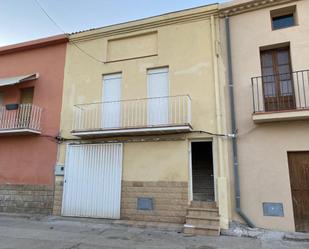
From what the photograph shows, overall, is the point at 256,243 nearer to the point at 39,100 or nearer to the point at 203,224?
the point at 203,224

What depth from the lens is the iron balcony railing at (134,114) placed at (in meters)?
8.93

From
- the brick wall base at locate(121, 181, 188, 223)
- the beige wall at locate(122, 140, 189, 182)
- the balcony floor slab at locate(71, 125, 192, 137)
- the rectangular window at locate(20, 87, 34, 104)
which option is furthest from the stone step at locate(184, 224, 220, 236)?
the rectangular window at locate(20, 87, 34, 104)

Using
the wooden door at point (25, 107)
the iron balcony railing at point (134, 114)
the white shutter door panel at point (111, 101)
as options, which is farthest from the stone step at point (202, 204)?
the wooden door at point (25, 107)

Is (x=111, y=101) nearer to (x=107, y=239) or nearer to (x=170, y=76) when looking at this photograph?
(x=170, y=76)

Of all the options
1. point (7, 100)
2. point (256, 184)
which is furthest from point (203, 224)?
point (7, 100)

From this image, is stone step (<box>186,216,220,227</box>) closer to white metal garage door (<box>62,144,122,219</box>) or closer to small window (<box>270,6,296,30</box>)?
white metal garage door (<box>62,144,122,219</box>)

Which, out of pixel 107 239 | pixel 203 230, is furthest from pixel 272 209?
pixel 107 239

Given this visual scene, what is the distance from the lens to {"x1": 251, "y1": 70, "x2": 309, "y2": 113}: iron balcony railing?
315 inches

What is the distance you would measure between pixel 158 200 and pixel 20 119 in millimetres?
6779

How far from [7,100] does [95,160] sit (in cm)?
545

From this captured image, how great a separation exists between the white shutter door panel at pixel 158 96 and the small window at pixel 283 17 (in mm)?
4122

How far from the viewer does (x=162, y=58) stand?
978 cm

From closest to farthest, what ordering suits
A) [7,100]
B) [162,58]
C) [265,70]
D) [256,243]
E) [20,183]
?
[256,243] < [265,70] < [162,58] < [20,183] < [7,100]

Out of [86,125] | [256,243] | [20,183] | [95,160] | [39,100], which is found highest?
[39,100]
